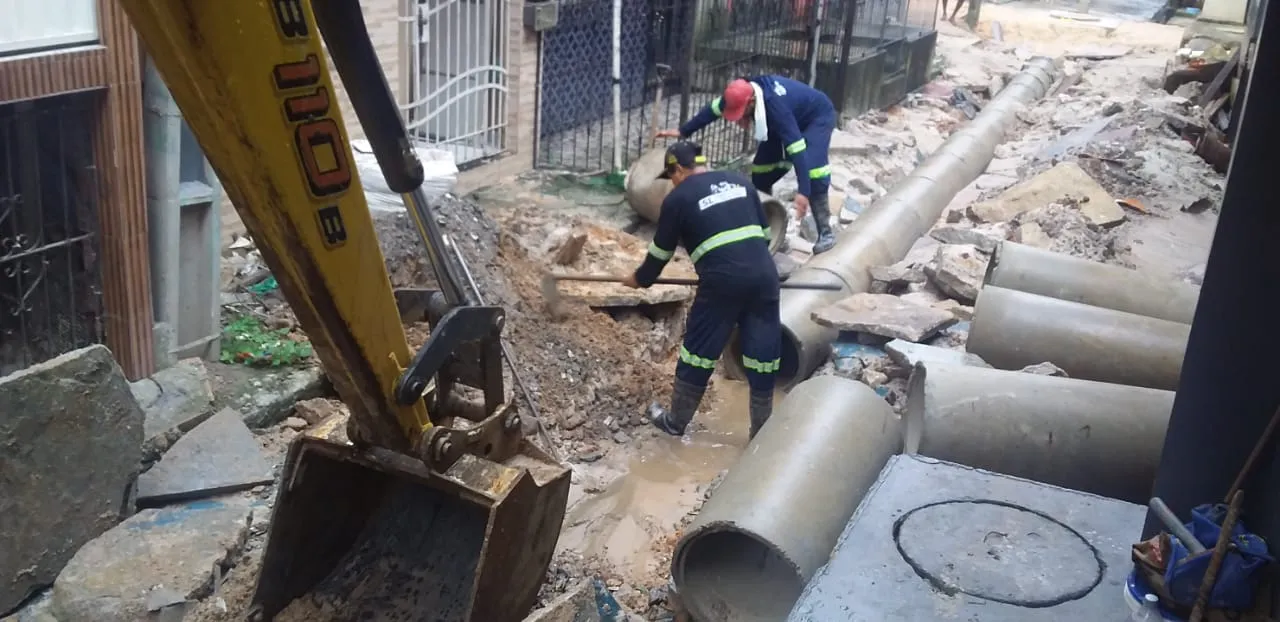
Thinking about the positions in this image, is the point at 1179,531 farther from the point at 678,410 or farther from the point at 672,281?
the point at 672,281

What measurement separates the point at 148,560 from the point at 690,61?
275 inches

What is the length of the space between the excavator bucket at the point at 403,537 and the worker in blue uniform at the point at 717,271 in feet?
8.28

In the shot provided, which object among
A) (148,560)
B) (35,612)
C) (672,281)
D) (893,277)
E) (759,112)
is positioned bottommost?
(35,612)

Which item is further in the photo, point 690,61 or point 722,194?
point 690,61

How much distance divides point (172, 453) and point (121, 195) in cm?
117

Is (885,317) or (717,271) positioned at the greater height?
(717,271)

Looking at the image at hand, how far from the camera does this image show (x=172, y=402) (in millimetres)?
4852

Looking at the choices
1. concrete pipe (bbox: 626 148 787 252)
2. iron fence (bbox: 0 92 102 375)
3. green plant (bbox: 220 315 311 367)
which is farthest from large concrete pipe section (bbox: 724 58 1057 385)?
iron fence (bbox: 0 92 102 375)

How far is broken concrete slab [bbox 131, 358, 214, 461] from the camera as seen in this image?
467 centimetres

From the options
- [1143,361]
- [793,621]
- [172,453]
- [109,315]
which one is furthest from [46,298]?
A: [1143,361]

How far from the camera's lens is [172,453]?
464cm

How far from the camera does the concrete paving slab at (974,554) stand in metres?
2.91

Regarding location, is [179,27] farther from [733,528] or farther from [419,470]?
[733,528]

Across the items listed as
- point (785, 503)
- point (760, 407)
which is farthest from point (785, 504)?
point (760, 407)
